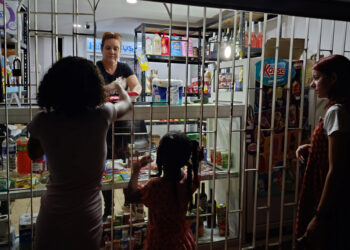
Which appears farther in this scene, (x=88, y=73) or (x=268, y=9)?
(x=268, y=9)

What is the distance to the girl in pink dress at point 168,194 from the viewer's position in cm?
141

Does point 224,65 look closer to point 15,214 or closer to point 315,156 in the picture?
point 315,156

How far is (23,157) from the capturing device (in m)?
2.12

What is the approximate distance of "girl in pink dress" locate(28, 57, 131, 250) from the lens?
1.16m

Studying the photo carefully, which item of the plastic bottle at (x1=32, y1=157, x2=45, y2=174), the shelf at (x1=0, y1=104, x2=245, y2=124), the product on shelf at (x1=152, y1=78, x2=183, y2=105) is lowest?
the plastic bottle at (x1=32, y1=157, x2=45, y2=174)

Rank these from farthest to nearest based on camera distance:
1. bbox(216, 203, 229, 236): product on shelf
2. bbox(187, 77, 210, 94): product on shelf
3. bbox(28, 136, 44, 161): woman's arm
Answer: bbox(187, 77, 210, 94): product on shelf, bbox(216, 203, 229, 236): product on shelf, bbox(28, 136, 44, 161): woman's arm

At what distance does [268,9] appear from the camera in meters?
1.53

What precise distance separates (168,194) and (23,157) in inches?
48.5

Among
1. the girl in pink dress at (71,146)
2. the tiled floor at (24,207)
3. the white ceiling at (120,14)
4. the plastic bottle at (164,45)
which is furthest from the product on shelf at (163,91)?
the white ceiling at (120,14)

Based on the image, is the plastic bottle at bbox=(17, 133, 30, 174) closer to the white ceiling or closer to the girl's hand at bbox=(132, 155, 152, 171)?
the girl's hand at bbox=(132, 155, 152, 171)

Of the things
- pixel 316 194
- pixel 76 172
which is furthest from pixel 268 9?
pixel 76 172

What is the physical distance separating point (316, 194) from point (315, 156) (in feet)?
0.74

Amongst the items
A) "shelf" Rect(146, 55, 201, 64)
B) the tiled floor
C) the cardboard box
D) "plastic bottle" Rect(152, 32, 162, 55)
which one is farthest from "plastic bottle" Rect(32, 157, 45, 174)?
"plastic bottle" Rect(152, 32, 162, 55)

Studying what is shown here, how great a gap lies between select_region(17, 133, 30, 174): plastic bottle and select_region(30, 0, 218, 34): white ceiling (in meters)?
3.24
